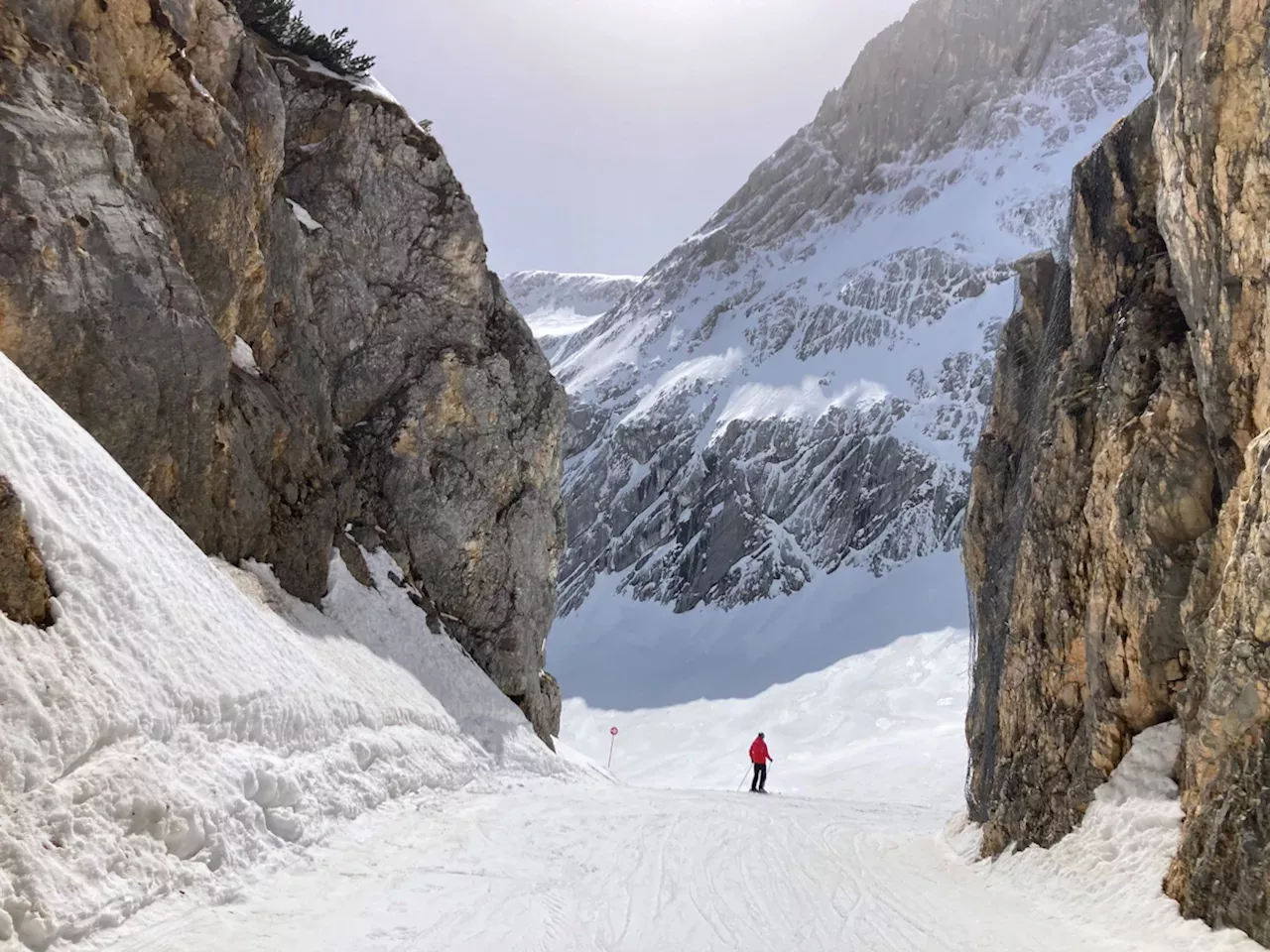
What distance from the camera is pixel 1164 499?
10836 millimetres

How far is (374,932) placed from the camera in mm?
7145

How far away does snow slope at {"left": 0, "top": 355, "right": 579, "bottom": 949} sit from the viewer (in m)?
6.56

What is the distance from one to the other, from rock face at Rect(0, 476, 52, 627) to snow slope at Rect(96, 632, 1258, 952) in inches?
111

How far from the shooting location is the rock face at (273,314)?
13258mm

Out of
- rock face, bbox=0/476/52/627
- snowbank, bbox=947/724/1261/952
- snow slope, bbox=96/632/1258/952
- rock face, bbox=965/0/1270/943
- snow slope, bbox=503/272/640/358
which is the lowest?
snow slope, bbox=96/632/1258/952

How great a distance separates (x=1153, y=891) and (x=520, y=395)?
73.4 ft

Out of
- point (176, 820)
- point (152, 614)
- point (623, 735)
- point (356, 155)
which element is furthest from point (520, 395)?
point (623, 735)

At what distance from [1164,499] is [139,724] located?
11545 mm

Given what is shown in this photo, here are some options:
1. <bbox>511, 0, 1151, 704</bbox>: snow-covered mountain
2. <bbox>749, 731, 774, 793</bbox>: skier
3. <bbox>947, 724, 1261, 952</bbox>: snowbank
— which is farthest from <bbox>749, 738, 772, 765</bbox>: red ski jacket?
<bbox>511, 0, 1151, 704</bbox>: snow-covered mountain

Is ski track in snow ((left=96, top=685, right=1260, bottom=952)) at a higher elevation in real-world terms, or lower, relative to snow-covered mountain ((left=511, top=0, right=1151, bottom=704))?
lower

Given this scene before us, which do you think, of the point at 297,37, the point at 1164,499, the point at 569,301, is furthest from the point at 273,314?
the point at 569,301

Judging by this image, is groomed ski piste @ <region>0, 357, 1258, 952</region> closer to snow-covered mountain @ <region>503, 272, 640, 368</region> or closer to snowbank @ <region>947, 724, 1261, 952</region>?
snowbank @ <region>947, 724, 1261, 952</region>

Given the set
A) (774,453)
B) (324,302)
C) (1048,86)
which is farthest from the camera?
(1048,86)

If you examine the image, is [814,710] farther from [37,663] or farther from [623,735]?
[37,663]
